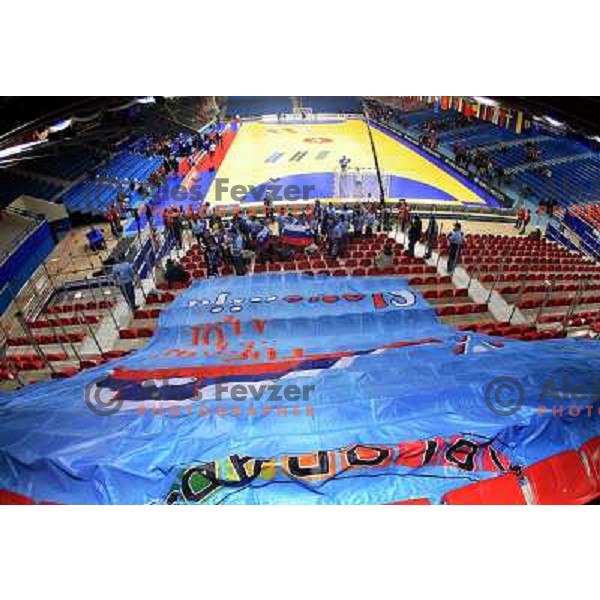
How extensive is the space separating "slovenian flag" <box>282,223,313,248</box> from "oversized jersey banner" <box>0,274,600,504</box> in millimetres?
5421

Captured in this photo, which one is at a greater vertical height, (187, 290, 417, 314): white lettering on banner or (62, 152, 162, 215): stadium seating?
(62, 152, 162, 215): stadium seating

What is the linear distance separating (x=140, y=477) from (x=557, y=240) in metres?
16.1

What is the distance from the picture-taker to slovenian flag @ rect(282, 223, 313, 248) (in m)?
11.2

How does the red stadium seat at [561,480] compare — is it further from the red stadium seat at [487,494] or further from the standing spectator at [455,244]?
the standing spectator at [455,244]

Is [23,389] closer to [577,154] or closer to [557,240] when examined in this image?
[557,240]

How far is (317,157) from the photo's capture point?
21.8m

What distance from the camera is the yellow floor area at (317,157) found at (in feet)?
62.4

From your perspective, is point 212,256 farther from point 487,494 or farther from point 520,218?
point 520,218

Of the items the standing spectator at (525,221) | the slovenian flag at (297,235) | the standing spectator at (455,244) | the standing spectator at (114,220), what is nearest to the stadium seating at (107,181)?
the standing spectator at (114,220)

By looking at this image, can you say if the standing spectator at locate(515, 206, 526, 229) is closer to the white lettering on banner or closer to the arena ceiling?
the arena ceiling

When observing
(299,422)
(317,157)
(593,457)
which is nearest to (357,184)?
(317,157)

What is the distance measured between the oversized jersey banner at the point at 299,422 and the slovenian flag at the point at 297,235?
5.42 metres

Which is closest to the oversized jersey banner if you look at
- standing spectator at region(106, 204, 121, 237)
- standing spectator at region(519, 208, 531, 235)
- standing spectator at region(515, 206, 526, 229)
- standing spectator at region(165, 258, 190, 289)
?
standing spectator at region(165, 258, 190, 289)
